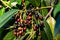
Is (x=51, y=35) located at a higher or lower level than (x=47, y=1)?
lower

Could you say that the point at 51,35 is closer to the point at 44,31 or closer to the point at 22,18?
the point at 44,31

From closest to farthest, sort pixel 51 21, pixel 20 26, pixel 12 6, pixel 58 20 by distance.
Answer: pixel 58 20 → pixel 20 26 → pixel 51 21 → pixel 12 6

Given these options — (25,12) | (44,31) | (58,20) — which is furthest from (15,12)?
(58,20)

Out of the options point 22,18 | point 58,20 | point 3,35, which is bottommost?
point 3,35

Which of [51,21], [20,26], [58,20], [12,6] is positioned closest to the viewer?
[58,20]

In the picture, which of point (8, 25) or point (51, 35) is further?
point (8, 25)

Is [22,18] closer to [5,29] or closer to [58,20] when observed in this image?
[5,29]

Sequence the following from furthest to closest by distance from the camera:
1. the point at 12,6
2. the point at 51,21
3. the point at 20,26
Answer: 1. the point at 12,6
2. the point at 51,21
3. the point at 20,26

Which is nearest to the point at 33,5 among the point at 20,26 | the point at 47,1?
the point at 47,1

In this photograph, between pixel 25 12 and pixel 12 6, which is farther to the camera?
pixel 12 6
